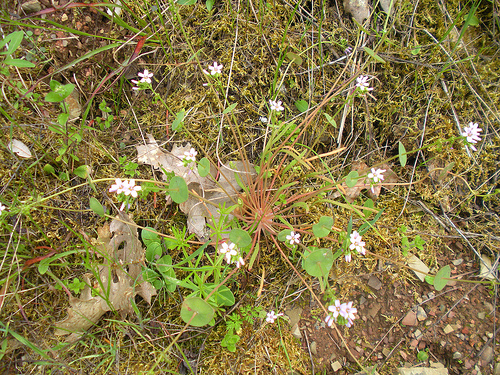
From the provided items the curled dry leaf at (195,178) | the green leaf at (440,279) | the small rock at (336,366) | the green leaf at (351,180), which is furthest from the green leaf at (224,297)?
the green leaf at (440,279)

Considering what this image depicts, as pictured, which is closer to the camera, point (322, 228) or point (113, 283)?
point (322, 228)

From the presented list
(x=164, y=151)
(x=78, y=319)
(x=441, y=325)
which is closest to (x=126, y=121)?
(x=164, y=151)

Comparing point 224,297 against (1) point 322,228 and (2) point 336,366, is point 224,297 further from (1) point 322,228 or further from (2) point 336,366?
(2) point 336,366

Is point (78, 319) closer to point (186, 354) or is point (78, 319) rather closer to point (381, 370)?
point (186, 354)

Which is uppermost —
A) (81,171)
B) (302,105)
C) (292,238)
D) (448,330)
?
(302,105)

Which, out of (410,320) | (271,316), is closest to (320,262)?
(271,316)

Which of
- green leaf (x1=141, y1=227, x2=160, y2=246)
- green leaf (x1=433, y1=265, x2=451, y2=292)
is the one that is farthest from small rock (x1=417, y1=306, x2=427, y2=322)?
green leaf (x1=141, y1=227, x2=160, y2=246)

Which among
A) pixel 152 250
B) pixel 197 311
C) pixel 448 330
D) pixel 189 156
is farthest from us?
pixel 448 330
